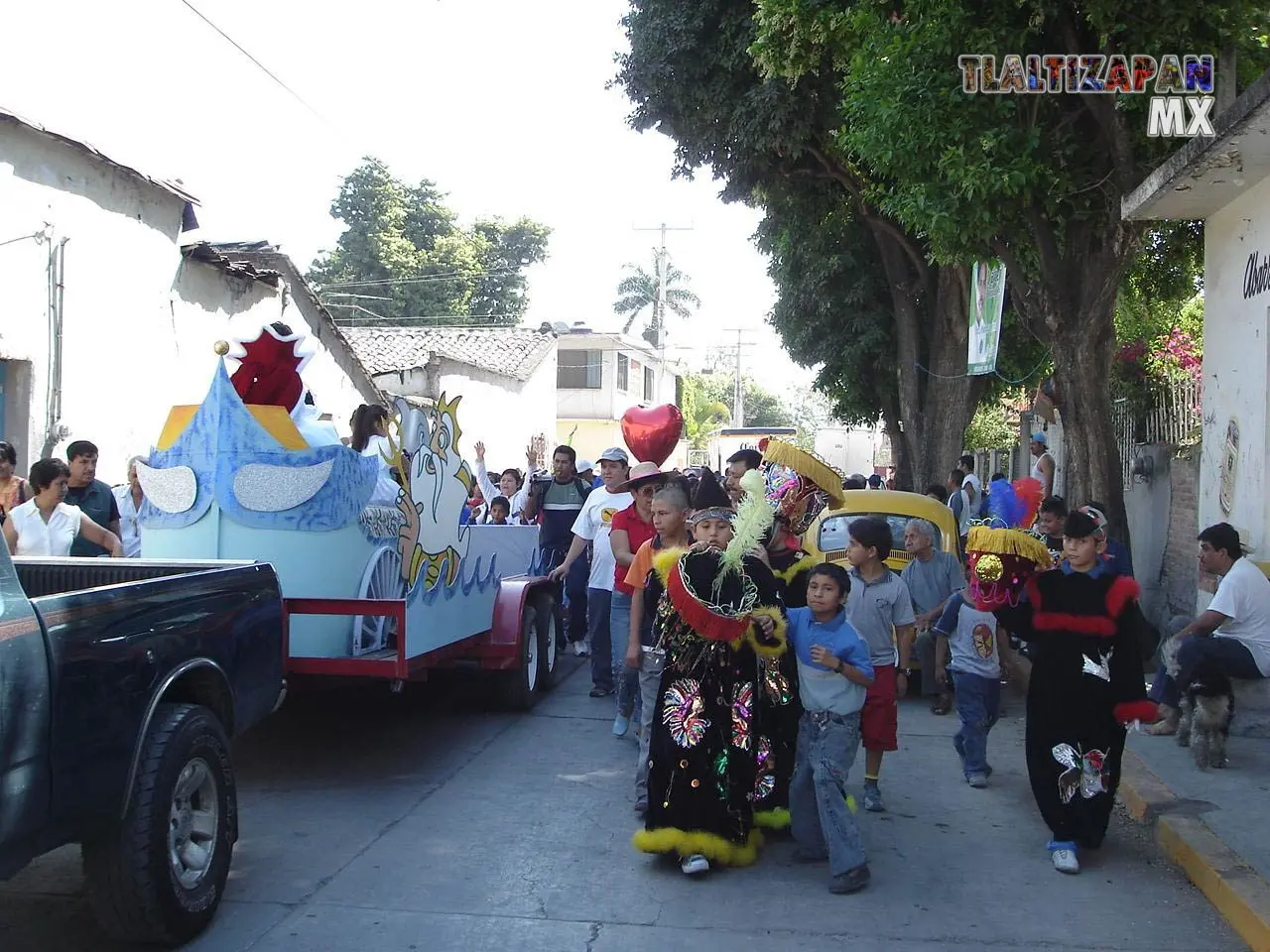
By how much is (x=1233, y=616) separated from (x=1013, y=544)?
2273mm

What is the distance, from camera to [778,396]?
98.3 meters

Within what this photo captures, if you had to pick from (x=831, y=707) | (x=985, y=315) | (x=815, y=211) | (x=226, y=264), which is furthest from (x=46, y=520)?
(x=815, y=211)

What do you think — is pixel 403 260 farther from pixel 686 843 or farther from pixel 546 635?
pixel 686 843

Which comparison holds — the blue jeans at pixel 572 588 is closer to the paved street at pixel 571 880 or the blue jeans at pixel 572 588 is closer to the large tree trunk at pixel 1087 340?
the paved street at pixel 571 880

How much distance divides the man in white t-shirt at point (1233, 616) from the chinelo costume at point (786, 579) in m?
2.30

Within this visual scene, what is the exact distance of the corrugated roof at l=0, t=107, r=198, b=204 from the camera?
433 inches

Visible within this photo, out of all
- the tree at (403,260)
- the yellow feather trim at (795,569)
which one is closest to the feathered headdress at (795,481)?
the yellow feather trim at (795,569)

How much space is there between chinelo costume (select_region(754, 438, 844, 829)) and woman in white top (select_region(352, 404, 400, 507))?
215 centimetres

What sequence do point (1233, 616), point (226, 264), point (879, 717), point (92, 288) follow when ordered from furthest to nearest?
point (226, 264) → point (92, 288) → point (1233, 616) → point (879, 717)

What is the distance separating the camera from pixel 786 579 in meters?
5.77

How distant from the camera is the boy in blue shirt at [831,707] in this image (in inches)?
198

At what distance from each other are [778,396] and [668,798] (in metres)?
94.2

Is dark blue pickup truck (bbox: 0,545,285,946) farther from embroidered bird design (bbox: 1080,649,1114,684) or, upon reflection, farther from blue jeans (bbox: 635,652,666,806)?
embroidered bird design (bbox: 1080,649,1114,684)

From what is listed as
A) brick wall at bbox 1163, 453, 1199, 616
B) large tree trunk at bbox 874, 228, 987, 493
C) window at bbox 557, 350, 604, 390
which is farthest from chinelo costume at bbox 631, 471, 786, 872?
window at bbox 557, 350, 604, 390
